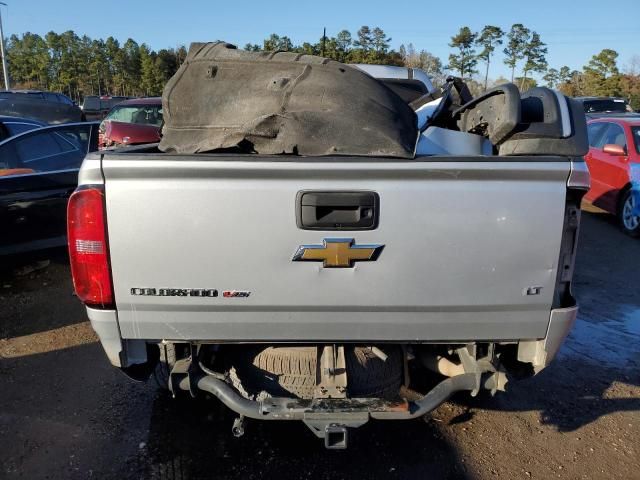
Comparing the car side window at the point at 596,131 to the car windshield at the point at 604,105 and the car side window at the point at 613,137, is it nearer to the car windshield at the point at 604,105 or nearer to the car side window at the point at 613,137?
the car side window at the point at 613,137

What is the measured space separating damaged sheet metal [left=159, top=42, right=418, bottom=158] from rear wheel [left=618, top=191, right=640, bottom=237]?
6.88 metres

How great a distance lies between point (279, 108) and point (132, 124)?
8921 mm

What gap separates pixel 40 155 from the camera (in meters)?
6.07

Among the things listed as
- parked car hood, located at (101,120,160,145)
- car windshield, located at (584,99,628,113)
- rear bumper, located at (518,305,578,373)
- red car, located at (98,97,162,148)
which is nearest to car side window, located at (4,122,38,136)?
red car, located at (98,97,162,148)

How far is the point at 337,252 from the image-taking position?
2.36 metres

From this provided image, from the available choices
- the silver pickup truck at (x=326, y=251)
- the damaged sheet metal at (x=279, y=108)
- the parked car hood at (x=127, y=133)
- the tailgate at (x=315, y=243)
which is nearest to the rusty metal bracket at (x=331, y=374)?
the silver pickup truck at (x=326, y=251)

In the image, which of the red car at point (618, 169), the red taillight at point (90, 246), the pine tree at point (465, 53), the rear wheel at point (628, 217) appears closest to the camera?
the red taillight at point (90, 246)

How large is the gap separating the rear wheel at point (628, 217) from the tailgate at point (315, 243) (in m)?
6.84

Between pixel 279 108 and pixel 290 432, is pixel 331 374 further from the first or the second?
pixel 279 108

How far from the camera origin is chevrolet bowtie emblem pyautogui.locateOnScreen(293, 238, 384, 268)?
235 centimetres

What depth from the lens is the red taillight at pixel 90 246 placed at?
91.8 inches

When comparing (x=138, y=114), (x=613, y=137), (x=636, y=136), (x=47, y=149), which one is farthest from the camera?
(x=138, y=114)

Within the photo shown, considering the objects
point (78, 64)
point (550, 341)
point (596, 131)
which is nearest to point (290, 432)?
point (550, 341)

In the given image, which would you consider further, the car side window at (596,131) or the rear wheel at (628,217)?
the car side window at (596,131)
